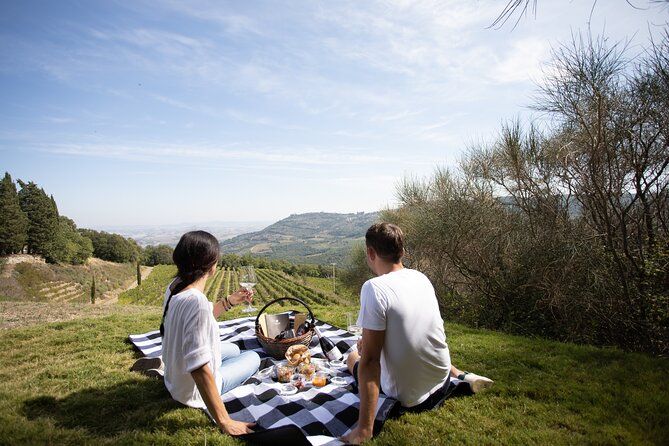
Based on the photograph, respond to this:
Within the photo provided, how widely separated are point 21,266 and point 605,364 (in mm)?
53682

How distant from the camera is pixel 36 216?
4488 centimetres

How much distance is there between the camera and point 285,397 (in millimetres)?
2777

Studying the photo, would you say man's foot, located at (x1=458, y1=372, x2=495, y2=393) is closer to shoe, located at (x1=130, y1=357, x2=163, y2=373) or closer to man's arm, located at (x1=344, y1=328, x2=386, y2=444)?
man's arm, located at (x1=344, y1=328, x2=386, y2=444)

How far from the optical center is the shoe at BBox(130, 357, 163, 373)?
11.3 ft

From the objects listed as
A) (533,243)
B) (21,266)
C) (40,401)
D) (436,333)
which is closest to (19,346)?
(40,401)

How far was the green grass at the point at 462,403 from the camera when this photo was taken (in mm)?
2254

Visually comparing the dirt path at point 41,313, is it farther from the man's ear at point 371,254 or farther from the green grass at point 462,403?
the man's ear at point 371,254

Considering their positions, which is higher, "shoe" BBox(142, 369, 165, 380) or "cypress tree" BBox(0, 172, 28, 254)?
"cypress tree" BBox(0, 172, 28, 254)

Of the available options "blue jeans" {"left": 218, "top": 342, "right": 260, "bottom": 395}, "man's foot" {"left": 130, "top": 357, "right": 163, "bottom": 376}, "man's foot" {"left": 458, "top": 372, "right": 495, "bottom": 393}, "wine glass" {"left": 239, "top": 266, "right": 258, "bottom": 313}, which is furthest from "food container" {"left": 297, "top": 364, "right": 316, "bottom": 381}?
"man's foot" {"left": 130, "top": 357, "right": 163, "bottom": 376}

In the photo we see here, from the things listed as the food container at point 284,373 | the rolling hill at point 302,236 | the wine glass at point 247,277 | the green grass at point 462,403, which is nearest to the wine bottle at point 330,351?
the food container at point 284,373

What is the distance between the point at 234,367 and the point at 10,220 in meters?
53.4

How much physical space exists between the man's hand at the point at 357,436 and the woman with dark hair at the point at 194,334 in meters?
0.70

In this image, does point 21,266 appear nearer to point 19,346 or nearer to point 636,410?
point 19,346

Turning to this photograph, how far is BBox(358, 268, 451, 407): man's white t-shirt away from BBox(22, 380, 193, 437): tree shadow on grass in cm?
170
